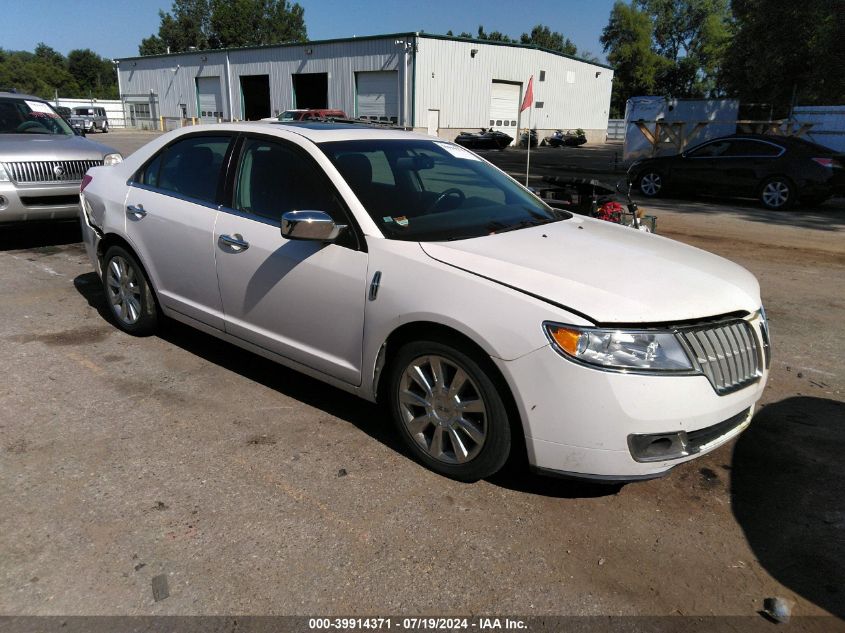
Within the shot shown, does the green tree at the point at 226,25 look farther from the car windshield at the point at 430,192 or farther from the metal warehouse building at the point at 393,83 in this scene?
the car windshield at the point at 430,192

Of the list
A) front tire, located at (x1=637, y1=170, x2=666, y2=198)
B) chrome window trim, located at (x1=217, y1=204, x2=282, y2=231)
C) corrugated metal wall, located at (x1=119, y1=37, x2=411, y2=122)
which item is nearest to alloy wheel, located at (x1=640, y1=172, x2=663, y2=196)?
front tire, located at (x1=637, y1=170, x2=666, y2=198)

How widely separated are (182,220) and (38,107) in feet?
21.6

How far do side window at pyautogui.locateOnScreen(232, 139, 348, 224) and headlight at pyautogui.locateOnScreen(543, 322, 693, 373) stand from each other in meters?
1.41

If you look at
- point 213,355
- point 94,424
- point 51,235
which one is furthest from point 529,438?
point 51,235

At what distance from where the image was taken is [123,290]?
5090 mm

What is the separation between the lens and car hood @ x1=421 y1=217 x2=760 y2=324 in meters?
2.80

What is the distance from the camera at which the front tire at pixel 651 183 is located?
14.9m

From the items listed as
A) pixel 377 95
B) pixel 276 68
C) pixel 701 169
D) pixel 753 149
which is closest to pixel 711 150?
pixel 701 169

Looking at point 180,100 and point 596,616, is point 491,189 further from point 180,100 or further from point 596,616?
point 180,100

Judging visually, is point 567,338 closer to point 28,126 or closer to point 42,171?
point 42,171

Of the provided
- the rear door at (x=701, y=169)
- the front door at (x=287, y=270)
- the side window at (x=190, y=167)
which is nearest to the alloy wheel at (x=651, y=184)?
the rear door at (x=701, y=169)

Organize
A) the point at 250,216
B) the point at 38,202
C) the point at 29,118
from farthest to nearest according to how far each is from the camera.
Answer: the point at 29,118, the point at 38,202, the point at 250,216

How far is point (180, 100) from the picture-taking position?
5469cm

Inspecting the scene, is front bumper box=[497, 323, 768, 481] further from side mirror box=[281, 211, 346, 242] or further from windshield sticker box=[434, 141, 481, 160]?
windshield sticker box=[434, 141, 481, 160]
